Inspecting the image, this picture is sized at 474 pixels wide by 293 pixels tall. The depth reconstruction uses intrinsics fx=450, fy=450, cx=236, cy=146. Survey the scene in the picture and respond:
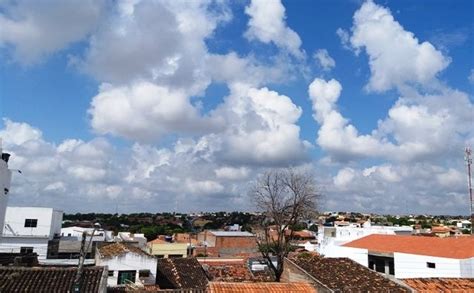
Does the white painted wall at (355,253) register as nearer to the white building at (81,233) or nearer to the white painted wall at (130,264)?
the white painted wall at (130,264)

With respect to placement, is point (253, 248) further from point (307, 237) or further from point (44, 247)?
point (44, 247)

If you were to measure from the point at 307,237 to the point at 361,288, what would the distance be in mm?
67278

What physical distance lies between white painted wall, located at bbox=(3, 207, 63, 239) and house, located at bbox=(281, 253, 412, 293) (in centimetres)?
2511

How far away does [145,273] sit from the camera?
30734 mm

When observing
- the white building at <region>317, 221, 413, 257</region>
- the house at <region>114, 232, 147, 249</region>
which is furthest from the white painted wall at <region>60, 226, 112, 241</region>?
the white building at <region>317, 221, 413, 257</region>

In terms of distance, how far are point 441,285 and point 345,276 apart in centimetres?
470

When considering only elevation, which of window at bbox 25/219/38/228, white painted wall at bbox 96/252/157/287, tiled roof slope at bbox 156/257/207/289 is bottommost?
tiled roof slope at bbox 156/257/207/289

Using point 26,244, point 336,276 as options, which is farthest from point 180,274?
point 26,244

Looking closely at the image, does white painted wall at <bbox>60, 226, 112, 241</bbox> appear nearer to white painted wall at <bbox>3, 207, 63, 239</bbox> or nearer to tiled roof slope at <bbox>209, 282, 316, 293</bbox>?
white painted wall at <bbox>3, 207, 63, 239</bbox>

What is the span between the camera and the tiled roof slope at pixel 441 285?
21938mm

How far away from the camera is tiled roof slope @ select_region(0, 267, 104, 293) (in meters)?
18.8

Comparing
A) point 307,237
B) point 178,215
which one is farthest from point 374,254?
point 178,215

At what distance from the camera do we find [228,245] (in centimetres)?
6894

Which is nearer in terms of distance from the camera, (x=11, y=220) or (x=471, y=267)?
(x=471, y=267)
